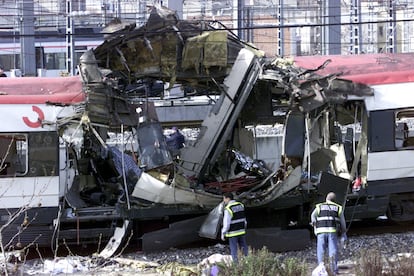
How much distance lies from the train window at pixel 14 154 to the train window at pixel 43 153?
19 cm

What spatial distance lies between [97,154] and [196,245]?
10.1ft

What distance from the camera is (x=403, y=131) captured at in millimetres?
13781

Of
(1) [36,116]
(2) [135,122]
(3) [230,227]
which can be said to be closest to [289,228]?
(3) [230,227]

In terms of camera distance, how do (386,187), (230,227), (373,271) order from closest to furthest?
(373,271)
(230,227)
(386,187)

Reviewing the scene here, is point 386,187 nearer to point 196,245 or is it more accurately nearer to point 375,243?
point 375,243

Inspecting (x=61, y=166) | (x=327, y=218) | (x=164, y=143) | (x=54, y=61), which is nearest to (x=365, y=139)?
(x=327, y=218)

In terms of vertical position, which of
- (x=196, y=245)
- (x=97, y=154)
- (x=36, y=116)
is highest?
(x=36, y=116)

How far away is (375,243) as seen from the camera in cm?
1264

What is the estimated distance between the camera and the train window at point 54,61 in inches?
1364

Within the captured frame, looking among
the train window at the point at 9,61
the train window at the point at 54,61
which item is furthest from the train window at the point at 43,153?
the train window at the point at 9,61

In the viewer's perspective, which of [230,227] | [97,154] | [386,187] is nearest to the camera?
[230,227]

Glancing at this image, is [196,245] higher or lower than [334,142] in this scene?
lower

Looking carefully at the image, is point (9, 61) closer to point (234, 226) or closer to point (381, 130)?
point (381, 130)

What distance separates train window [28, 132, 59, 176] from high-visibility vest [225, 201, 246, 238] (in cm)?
349
